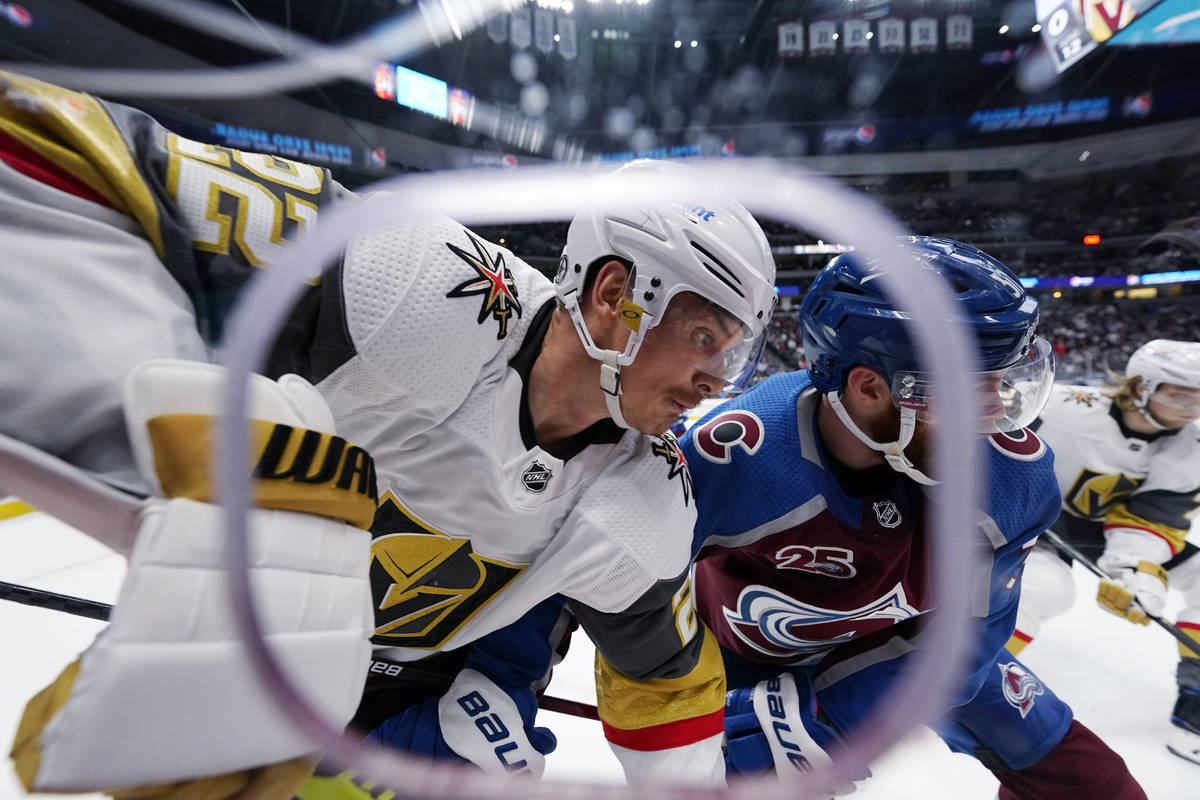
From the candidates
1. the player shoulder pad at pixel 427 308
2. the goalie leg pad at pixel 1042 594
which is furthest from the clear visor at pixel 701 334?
the goalie leg pad at pixel 1042 594

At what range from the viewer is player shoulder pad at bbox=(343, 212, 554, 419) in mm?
808

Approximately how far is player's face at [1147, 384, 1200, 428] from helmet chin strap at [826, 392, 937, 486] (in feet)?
6.49

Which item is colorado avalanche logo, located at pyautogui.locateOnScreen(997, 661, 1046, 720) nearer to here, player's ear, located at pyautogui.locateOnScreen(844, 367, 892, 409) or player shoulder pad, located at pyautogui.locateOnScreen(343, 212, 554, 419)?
player's ear, located at pyautogui.locateOnScreen(844, 367, 892, 409)

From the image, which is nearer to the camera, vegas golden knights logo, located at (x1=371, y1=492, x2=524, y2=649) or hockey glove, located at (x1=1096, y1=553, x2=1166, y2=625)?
vegas golden knights logo, located at (x1=371, y1=492, x2=524, y2=649)

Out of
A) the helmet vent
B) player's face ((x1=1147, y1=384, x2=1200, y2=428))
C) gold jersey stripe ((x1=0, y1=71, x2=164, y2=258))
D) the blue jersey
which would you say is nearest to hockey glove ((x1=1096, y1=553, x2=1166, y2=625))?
player's face ((x1=1147, y1=384, x2=1200, y2=428))

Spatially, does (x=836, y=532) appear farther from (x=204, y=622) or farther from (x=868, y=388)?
(x=204, y=622)

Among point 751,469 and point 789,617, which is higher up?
point 751,469

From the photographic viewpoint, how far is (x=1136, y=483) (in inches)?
95.8

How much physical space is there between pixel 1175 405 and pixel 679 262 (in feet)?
8.25

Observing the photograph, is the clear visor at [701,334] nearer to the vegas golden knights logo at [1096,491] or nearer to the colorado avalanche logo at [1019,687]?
the colorado avalanche logo at [1019,687]

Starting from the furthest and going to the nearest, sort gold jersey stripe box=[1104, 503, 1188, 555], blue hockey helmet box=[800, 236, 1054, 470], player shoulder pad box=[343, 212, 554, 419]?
gold jersey stripe box=[1104, 503, 1188, 555] < blue hockey helmet box=[800, 236, 1054, 470] < player shoulder pad box=[343, 212, 554, 419]

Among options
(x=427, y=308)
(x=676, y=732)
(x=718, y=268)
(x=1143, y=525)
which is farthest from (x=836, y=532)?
(x=1143, y=525)

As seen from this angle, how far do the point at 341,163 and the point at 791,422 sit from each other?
678 cm

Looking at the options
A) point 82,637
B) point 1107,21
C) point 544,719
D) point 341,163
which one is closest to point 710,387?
point 544,719
